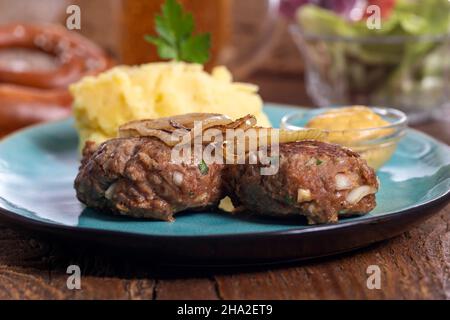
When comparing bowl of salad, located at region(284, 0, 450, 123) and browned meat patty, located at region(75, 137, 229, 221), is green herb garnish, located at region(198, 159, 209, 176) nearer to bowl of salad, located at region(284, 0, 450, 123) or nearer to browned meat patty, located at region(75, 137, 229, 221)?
browned meat patty, located at region(75, 137, 229, 221)

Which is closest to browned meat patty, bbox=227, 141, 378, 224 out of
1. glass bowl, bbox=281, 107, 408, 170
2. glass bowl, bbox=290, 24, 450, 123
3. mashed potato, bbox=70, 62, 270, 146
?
glass bowl, bbox=281, 107, 408, 170

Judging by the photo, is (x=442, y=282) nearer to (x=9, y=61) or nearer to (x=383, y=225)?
(x=383, y=225)

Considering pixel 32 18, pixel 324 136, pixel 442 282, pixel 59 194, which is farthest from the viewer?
pixel 32 18

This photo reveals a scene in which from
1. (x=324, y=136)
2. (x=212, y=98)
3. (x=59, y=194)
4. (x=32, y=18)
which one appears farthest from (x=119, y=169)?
(x=32, y=18)

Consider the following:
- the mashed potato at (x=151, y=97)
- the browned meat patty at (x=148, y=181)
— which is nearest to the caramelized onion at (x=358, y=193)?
the browned meat patty at (x=148, y=181)

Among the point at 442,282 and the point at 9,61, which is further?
the point at 9,61

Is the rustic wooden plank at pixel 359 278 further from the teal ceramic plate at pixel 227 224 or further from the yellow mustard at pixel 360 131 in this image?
the yellow mustard at pixel 360 131

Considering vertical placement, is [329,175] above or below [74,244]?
above
